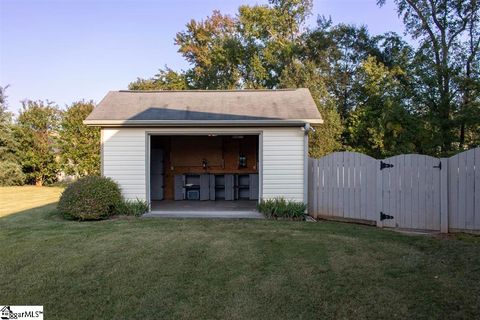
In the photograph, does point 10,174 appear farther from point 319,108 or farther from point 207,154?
point 319,108

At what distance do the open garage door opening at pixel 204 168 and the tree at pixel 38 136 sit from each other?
970 centimetres

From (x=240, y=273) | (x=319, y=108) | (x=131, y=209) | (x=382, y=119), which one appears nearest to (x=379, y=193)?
(x=240, y=273)

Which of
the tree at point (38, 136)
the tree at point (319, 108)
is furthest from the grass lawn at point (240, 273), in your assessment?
the tree at point (38, 136)

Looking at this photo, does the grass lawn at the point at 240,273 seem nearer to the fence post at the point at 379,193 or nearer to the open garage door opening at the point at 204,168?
the fence post at the point at 379,193

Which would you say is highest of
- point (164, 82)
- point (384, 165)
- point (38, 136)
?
point (164, 82)

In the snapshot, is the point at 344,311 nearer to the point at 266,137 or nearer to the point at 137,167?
the point at 266,137

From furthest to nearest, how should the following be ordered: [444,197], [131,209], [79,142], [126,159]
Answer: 1. [79,142]
2. [126,159]
3. [131,209]
4. [444,197]

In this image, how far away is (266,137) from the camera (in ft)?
30.3

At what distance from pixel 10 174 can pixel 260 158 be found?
16.1 m

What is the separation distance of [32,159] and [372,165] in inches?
724

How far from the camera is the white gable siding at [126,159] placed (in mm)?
9359

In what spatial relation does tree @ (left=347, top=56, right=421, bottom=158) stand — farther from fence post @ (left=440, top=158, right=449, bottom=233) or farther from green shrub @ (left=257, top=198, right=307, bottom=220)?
fence post @ (left=440, top=158, right=449, bottom=233)

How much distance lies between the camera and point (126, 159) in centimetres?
937

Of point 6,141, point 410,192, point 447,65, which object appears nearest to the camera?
point 410,192
